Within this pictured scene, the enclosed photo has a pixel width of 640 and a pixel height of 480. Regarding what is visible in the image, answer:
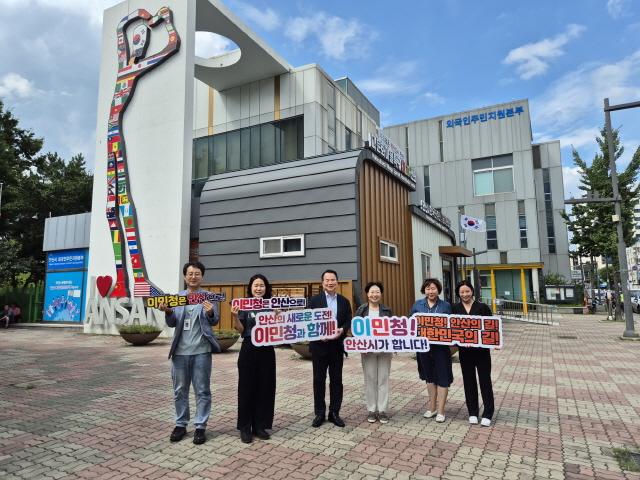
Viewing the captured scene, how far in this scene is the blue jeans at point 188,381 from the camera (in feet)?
14.9

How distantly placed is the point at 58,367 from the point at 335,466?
7.50 m

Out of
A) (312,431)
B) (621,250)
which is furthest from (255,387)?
(621,250)

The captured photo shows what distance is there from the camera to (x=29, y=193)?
28.3 meters

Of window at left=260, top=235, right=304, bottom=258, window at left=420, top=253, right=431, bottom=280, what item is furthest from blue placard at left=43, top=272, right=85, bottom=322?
window at left=420, top=253, right=431, bottom=280

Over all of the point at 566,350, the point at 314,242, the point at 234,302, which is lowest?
the point at 566,350

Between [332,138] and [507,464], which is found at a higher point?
[332,138]

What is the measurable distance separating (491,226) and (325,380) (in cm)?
3658

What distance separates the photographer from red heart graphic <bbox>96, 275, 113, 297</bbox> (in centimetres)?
1517

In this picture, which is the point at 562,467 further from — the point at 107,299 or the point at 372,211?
the point at 107,299

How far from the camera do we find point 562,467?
3.87 meters

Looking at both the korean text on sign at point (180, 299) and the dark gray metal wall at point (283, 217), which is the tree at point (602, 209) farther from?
the korean text on sign at point (180, 299)

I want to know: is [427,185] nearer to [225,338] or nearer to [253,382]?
[225,338]

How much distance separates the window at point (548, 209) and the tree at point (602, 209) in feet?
73.6

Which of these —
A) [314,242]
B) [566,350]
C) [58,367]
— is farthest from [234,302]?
[566,350]
